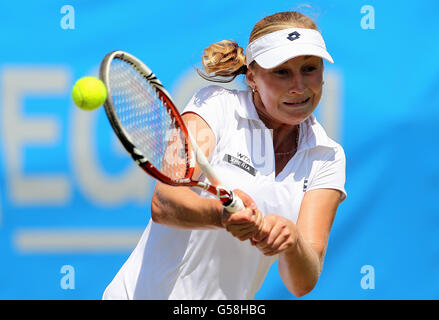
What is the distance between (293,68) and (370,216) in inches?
44.3

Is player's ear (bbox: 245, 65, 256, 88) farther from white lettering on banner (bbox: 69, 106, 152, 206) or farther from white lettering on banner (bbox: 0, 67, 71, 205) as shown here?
white lettering on banner (bbox: 0, 67, 71, 205)

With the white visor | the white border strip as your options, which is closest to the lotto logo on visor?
the white visor

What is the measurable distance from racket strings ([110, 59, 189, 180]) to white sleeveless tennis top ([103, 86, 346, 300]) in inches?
3.5

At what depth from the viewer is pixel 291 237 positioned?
1.49m

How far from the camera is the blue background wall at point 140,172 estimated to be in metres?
2.56

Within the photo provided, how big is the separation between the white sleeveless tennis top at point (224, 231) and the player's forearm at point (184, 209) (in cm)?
14

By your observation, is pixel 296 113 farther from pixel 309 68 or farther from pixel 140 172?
pixel 140 172

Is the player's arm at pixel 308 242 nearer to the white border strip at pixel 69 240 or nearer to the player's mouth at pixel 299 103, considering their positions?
the player's mouth at pixel 299 103

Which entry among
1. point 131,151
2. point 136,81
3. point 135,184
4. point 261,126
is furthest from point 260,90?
point 135,184

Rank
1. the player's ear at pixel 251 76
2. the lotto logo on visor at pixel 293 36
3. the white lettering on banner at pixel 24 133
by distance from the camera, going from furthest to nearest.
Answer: the white lettering on banner at pixel 24 133
the player's ear at pixel 251 76
the lotto logo on visor at pixel 293 36

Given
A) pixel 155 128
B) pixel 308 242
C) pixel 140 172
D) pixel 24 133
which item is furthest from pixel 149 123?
pixel 24 133

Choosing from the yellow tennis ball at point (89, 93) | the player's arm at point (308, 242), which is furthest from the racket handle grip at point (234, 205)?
the yellow tennis ball at point (89, 93)

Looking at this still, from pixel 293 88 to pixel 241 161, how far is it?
22 centimetres

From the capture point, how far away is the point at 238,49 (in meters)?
1.86
